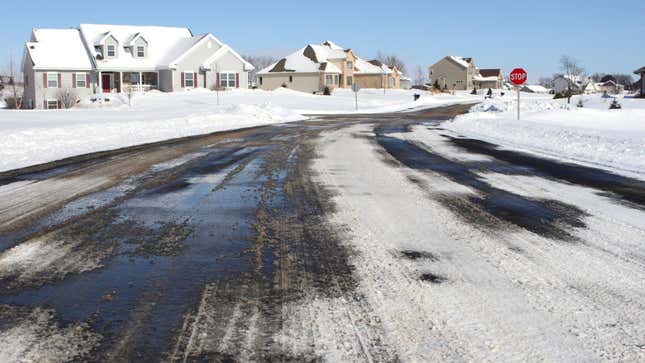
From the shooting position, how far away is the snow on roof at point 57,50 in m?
54.9

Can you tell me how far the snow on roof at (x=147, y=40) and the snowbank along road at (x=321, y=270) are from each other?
51.8 meters

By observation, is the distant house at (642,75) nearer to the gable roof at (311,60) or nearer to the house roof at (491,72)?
the gable roof at (311,60)

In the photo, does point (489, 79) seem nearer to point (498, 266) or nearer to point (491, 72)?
point (491, 72)

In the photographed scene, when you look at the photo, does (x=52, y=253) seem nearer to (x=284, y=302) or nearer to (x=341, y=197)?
(x=284, y=302)

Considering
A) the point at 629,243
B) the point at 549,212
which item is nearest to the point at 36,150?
the point at 549,212

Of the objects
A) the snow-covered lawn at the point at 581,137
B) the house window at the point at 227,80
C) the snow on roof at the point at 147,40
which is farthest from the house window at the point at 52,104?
the snow-covered lawn at the point at 581,137

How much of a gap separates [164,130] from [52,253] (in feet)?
60.9

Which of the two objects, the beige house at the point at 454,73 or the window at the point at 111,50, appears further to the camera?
the beige house at the point at 454,73

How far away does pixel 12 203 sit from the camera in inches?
312

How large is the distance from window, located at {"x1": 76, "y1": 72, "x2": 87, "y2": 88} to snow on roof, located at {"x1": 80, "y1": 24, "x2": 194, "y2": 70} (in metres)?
1.90

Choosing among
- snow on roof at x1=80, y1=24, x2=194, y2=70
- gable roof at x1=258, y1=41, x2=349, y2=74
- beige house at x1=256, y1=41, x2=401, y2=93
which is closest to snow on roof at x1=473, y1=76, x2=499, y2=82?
beige house at x1=256, y1=41, x2=401, y2=93

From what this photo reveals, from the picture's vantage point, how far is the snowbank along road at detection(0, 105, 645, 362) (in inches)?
136

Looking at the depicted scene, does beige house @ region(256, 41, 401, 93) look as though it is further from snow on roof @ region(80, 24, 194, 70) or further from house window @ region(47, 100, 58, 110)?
house window @ region(47, 100, 58, 110)

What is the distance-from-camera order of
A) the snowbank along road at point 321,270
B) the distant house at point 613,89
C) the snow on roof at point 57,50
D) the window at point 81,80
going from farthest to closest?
the distant house at point 613,89 → the window at point 81,80 → the snow on roof at point 57,50 → the snowbank along road at point 321,270
